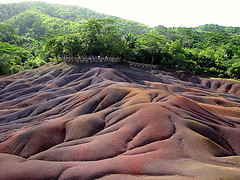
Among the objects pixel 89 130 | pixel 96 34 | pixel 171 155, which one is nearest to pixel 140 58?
pixel 96 34

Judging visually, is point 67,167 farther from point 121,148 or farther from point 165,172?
point 165,172

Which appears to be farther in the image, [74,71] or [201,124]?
[74,71]

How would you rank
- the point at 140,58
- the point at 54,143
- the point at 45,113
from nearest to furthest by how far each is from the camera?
the point at 54,143 < the point at 45,113 < the point at 140,58

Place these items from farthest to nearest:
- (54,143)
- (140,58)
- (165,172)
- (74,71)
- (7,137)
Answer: (140,58) < (74,71) < (7,137) < (54,143) < (165,172)

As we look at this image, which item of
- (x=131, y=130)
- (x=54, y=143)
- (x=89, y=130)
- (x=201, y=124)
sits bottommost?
(x=54, y=143)

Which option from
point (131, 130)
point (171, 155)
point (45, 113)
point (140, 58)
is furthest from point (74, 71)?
point (171, 155)

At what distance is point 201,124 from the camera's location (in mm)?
15414

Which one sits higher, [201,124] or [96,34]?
[96,34]

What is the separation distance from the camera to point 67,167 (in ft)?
37.0

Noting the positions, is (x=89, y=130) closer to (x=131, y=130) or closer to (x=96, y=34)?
(x=131, y=130)

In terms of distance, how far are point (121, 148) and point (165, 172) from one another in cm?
430

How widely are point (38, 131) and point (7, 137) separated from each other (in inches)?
186

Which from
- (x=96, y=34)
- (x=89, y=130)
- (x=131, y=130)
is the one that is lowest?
(x=89, y=130)

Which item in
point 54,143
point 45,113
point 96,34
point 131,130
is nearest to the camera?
point 131,130
